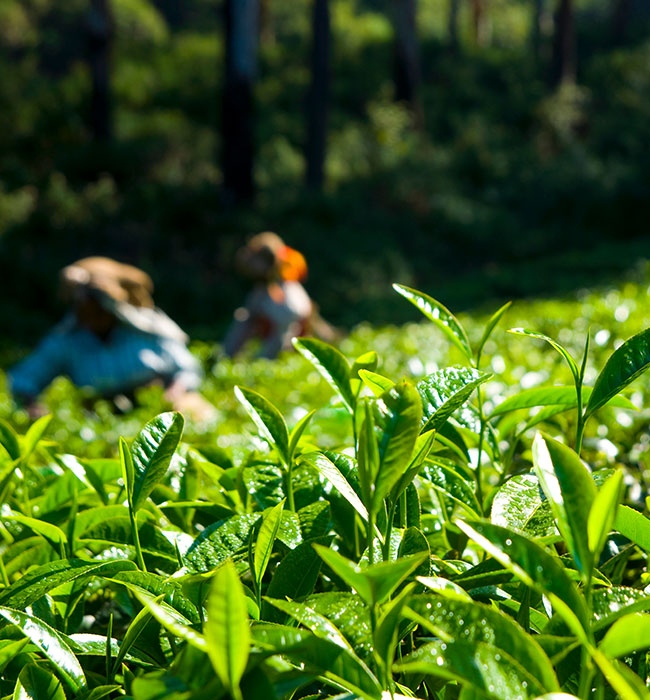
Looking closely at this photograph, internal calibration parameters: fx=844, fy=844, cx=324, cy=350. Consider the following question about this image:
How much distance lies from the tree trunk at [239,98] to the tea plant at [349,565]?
45.7 feet

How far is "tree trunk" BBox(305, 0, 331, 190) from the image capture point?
16672 millimetres

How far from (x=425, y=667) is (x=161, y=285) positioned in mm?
13262

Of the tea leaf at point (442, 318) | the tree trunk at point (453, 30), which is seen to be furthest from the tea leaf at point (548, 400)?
the tree trunk at point (453, 30)

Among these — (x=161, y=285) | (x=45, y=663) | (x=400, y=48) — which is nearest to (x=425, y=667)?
(x=45, y=663)

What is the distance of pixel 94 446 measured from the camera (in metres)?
3.43

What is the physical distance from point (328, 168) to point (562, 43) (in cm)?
868

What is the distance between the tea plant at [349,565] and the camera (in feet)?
2.41

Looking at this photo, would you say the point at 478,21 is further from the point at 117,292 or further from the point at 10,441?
the point at 10,441

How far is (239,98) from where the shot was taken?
1492cm

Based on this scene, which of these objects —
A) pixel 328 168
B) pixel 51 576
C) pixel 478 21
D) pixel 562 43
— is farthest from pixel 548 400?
pixel 478 21

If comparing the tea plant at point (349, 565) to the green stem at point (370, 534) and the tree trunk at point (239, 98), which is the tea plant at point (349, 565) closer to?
the green stem at point (370, 534)

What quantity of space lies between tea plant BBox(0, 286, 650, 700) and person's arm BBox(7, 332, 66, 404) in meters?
3.07

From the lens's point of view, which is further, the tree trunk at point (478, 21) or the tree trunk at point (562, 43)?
the tree trunk at point (478, 21)

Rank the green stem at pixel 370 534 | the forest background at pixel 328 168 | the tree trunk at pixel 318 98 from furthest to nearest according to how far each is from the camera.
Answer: the tree trunk at pixel 318 98 < the forest background at pixel 328 168 < the green stem at pixel 370 534
